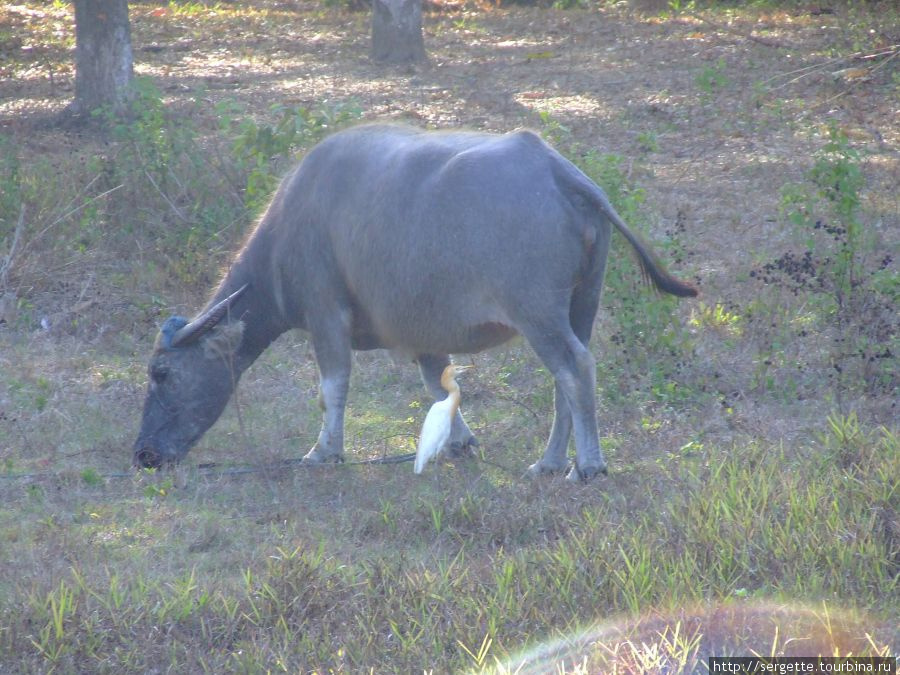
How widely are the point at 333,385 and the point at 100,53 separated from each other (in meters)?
6.65

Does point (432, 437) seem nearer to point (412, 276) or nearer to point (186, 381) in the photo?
point (412, 276)

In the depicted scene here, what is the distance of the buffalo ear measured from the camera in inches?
229

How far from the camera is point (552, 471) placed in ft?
17.8

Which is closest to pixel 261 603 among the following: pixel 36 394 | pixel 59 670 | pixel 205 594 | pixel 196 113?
pixel 205 594

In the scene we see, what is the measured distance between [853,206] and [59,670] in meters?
4.52

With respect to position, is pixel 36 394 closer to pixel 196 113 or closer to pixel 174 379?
pixel 174 379

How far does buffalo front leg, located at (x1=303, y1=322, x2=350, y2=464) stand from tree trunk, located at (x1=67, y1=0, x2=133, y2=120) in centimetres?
620

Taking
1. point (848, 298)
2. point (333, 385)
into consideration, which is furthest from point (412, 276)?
point (848, 298)

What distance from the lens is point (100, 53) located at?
1112cm

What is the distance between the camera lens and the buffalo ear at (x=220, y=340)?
19.1ft

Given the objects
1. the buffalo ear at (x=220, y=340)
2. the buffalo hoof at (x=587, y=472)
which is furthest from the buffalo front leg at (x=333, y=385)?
the buffalo hoof at (x=587, y=472)

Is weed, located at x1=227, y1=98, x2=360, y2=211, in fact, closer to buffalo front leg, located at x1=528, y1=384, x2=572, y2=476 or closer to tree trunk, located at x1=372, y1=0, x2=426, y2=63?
buffalo front leg, located at x1=528, y1=384, x2=572, y2=476

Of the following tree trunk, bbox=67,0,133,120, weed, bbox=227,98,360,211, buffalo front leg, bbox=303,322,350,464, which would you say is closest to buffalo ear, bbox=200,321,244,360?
buffalo front leg, bbox=303,322,350,464

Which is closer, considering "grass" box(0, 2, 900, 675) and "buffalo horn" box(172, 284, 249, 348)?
"grass" box(0, 2, 900, 675)
